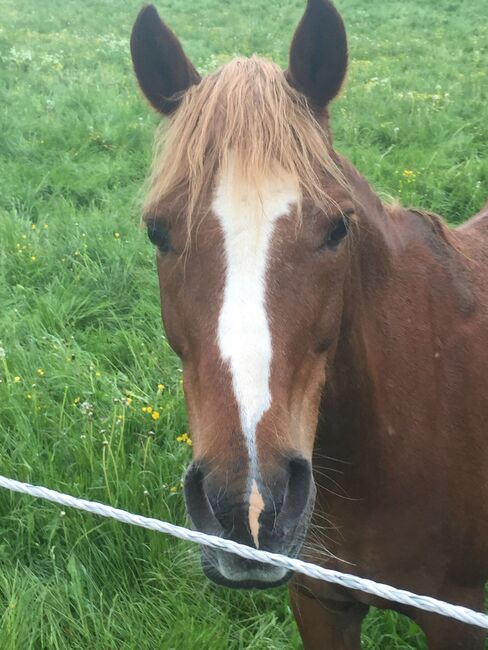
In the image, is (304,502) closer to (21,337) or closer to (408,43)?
(21,337)

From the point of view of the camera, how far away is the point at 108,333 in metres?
3.63

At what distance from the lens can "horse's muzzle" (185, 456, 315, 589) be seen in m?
1.20

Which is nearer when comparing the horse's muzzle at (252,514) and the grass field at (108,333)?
the horse's muzzle at (252,514)

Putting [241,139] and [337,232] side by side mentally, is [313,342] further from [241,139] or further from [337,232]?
[241,139]

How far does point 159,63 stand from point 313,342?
847 mm

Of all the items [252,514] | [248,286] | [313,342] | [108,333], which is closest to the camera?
[252,514]

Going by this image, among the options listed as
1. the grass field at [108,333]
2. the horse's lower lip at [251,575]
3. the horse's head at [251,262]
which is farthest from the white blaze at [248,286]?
the grass field at [108,333]

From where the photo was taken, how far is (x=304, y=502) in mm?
1284

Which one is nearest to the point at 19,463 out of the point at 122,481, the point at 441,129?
the point at 122,481

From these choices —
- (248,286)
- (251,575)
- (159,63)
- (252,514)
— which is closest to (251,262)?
(248,286)

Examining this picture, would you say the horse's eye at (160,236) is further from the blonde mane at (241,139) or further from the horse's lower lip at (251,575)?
the horse's lower lip at (251,575)

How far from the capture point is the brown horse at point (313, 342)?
128 cm

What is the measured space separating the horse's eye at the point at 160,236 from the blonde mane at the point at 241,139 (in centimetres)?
4

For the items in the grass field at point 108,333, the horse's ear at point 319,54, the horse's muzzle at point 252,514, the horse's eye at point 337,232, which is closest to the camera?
the horse's muzzle at point 252,514
